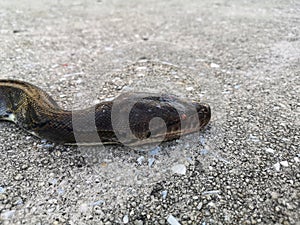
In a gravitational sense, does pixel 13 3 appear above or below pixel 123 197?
above

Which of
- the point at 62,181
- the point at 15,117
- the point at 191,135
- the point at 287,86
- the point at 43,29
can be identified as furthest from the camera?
the point at 43,29

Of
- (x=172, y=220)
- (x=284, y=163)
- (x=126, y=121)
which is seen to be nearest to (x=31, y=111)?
(x=126, y=121)

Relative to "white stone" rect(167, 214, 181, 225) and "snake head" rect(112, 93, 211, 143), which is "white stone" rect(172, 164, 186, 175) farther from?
"white stone" rect(167, 214, 181, 225)

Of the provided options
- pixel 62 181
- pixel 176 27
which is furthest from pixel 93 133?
pixel 176 27

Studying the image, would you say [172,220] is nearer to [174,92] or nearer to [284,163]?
[284,163]

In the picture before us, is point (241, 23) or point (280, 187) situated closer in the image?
point (280, 187)

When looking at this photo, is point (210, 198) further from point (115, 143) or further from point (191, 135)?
point (115, 143)

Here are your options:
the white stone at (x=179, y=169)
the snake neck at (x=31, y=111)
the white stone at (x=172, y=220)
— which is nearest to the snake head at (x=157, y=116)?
the white stone at (x=179, y=169)

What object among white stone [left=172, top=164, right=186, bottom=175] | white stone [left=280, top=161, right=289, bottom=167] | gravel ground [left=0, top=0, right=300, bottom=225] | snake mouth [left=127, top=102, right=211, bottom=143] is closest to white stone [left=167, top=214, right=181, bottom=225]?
gravel ground [left=0, top=0, right=300, bottom=225]
